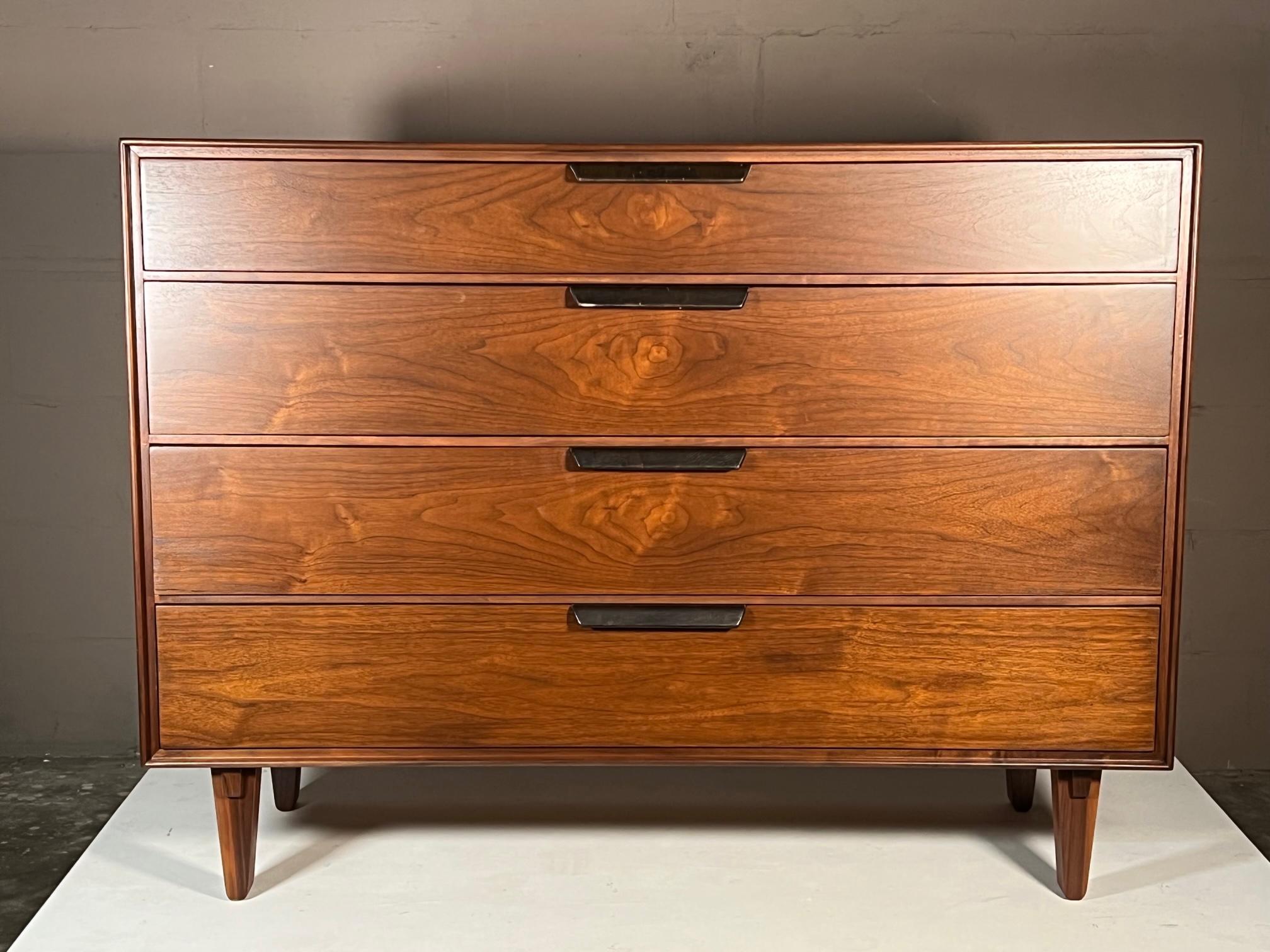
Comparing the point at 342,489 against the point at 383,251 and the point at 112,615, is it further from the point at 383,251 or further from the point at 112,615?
the point at 112,615

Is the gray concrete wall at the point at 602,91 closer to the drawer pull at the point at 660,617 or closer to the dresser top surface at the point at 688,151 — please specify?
the dresser top surface at the point at 688,151

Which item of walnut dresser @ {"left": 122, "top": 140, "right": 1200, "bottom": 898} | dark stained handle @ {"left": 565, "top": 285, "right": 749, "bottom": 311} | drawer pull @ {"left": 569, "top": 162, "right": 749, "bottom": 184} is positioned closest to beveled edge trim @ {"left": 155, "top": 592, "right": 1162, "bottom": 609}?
walnut dresser @ {"left": 122, "top": 140, "right": 1200, "bottom": 898}

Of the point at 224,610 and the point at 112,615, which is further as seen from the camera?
the point at 112,615

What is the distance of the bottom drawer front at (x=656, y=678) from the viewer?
148 centimetres

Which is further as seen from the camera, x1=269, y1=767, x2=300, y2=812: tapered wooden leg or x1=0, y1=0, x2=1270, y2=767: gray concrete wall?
x1=0, y1=0, x2=1270, y2=767: gray concrete wall

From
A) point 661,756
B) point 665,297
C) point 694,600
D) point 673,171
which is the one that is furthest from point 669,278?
point 661,756

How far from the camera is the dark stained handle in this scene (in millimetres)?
1438

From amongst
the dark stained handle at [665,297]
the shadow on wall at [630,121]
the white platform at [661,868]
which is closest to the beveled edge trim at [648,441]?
the dark stained handle at [665,297]

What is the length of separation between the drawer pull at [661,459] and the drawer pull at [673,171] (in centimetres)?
34

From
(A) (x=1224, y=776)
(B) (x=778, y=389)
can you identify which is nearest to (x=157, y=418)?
(B) (x=778, y=389)

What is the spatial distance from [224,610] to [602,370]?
591 millimetres

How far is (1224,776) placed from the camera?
82.0 inches

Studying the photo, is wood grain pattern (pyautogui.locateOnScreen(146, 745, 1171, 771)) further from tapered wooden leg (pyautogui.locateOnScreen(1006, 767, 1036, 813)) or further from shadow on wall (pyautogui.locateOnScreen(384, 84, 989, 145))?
shadow on wall (pyautogui.locateOnScreen(384, 84, 989, 145))

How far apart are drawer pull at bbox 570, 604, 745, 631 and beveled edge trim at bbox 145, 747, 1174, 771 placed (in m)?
0.17
